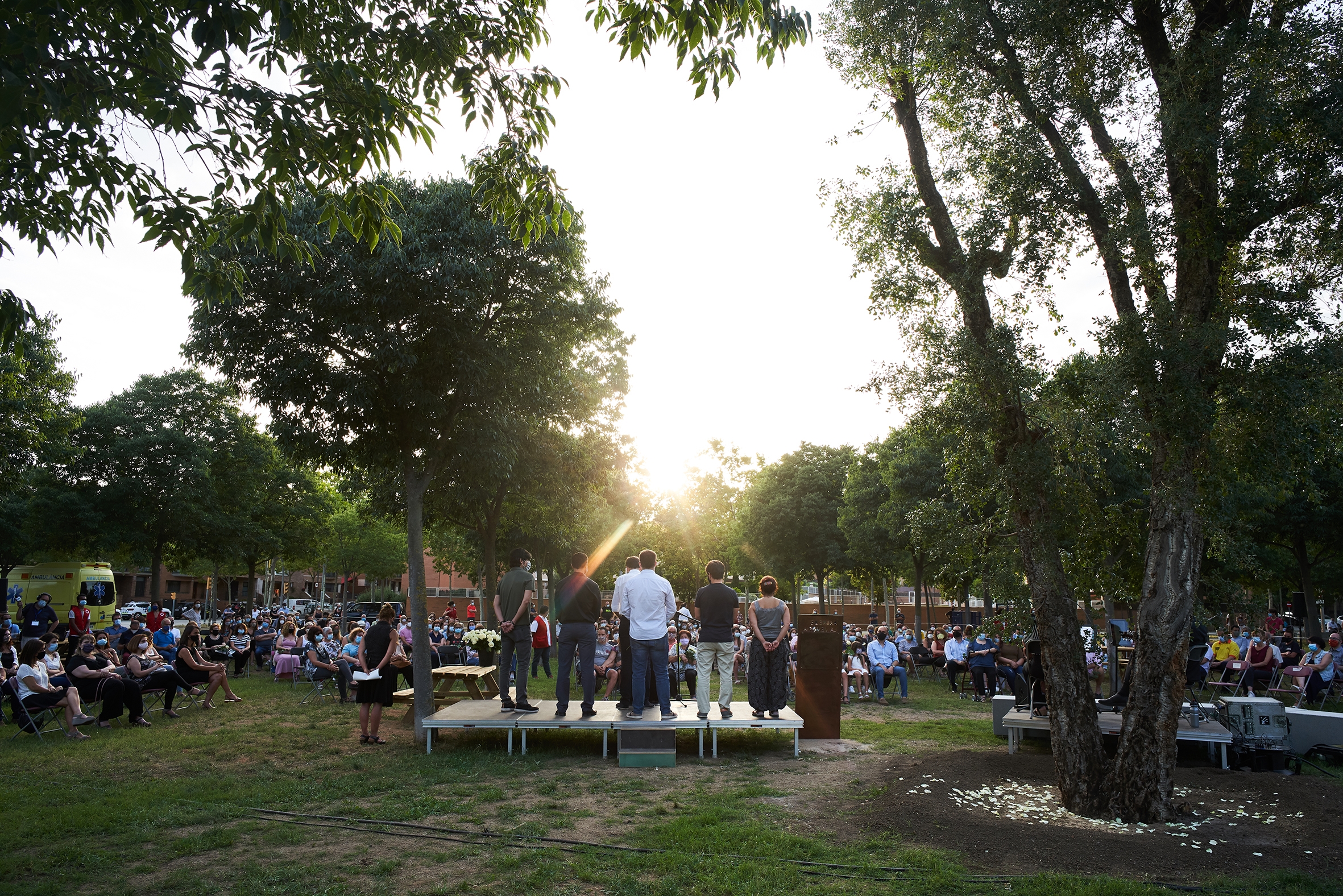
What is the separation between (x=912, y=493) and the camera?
28.3 metres

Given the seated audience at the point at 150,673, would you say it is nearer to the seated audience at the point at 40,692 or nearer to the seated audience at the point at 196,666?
the seated audience at the point at 196,666

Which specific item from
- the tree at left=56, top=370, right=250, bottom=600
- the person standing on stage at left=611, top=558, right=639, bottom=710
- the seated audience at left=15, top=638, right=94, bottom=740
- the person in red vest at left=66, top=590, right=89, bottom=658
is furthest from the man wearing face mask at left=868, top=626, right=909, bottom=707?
the tree at left=56, top=370, right=250, bottom=600

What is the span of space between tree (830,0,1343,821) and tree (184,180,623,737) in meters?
4.58

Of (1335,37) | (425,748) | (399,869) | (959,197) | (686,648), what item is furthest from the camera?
(686,648)

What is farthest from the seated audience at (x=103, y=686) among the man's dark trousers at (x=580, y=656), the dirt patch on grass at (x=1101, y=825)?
the dirt patch on grass at (x=1101, y=825)

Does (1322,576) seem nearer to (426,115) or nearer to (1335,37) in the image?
(1335,37)

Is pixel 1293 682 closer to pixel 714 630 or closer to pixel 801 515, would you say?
pixel 714 630

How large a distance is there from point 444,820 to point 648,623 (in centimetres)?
349

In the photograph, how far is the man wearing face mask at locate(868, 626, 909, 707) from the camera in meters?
16.8

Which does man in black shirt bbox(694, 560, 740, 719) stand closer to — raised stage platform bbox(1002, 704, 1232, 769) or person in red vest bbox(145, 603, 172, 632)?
raised stage platform bbox(1002, 704, 1232, 769)

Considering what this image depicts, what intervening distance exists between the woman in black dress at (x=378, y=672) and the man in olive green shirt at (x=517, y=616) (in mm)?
1483

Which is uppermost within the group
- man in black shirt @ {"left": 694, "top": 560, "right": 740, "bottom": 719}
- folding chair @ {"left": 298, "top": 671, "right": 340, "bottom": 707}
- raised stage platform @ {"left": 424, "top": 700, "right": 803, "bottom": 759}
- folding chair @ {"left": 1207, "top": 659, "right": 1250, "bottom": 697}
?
man in black shirt @ {"left": 694, "top": 560, "right": 740, "bottom": 719}

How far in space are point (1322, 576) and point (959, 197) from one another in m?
45.6

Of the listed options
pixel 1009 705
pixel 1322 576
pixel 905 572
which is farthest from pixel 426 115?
pixel 1322 576
